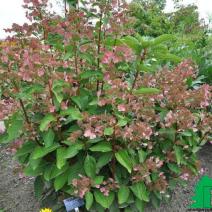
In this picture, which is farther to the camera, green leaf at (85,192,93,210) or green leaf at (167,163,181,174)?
green leaf at (167,163,181,174)

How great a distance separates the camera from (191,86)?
10.6ft

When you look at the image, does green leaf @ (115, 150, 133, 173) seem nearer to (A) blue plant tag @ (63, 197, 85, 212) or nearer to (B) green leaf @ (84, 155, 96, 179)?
(B) green leaf @ (84, 155, 96, 179)

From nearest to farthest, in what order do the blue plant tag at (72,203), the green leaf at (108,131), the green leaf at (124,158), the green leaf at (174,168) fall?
1. the green leaf at (108,131)
2. the green leaf at (124,158)
3. the blue plant tag at (72,203)
4. the green leaf at (174,168)

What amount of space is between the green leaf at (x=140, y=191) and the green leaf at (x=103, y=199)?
0.13 m

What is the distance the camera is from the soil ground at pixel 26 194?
284cm

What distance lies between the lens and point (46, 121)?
2.07 meters

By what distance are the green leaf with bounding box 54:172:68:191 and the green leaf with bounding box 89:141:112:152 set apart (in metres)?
Answer: 0.28

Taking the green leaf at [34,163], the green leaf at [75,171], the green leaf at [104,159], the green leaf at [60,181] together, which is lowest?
the green leaf at [60,181]

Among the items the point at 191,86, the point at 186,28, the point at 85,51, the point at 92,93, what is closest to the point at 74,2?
the point at 85,51

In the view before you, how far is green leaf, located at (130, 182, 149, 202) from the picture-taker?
2.28 m

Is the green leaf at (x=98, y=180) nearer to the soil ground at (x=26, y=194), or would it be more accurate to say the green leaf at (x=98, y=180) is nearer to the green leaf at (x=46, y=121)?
the green leaf at (x=46, y=121)

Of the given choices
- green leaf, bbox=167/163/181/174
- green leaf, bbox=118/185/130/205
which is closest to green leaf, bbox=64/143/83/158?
green leaf, bbox=118/185/130/205

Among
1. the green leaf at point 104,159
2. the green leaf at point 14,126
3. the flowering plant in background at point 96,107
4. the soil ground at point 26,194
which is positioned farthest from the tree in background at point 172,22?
the green leaf at point 14,126

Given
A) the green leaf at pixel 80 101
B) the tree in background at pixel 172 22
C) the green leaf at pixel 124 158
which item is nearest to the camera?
the green leaf at pixel 124 158
